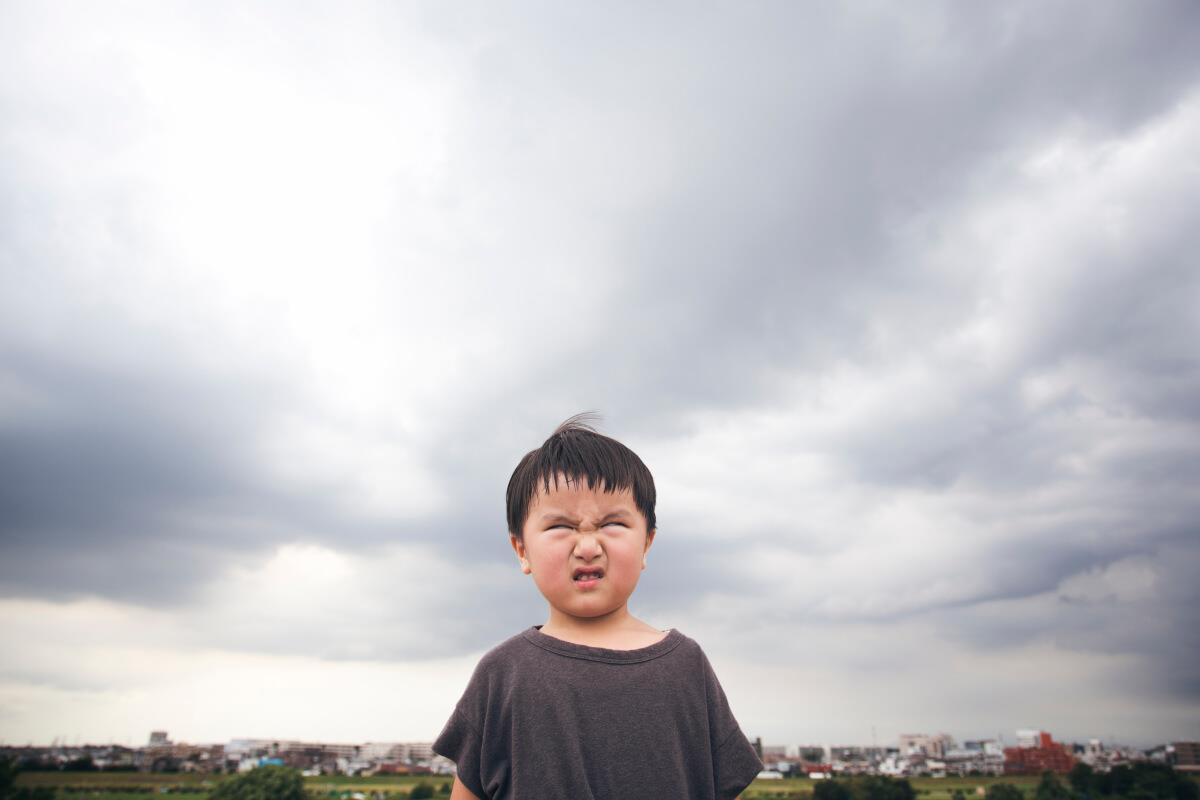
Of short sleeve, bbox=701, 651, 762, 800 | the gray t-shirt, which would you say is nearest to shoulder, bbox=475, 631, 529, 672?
the gray t-shirt

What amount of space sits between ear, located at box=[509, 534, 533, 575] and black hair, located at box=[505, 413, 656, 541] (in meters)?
0.03

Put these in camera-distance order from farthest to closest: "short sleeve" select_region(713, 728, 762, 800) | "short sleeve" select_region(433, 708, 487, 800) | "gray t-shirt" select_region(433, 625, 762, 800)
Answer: "short sleeve" select_region(713, 728, 762, 800)
"short sleeve" select_region(433, 708, 487, 800)
"gray t-shirt" select_region(433, 625, 762, 800)

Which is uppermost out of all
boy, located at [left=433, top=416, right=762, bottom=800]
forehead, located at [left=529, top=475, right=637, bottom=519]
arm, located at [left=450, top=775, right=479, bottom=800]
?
forehead, located at [left=529, top=475, right=637, bottom=519]

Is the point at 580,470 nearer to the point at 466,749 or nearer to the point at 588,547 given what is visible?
the point at 588,547

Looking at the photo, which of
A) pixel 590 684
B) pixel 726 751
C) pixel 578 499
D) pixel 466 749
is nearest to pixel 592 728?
pixel 590 684

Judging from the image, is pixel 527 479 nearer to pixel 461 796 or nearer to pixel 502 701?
pixel 502 701

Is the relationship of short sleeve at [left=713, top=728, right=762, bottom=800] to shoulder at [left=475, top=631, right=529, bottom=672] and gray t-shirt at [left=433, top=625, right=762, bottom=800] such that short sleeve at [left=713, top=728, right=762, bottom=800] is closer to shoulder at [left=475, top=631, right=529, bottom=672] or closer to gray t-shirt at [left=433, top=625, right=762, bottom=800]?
gray t-shirt at [left=433, top=625, right=762, bottom=800]

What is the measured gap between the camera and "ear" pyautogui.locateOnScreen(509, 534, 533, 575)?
3.64 m

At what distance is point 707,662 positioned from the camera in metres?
3.59

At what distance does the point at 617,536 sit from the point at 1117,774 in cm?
22615

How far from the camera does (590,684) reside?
3217 mm

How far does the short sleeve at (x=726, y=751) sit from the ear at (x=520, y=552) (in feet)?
3.12

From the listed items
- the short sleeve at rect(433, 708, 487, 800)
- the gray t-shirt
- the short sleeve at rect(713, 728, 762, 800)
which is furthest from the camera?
the short sleeve at rect(713, 728, 762, 800)

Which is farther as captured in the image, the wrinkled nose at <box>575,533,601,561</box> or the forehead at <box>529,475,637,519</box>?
the forehead at <box>529,475,637,519</box>
